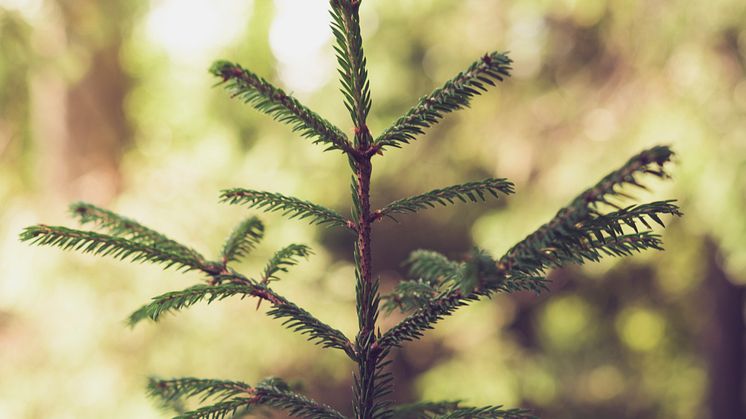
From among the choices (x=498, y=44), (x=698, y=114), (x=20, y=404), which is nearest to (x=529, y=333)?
(x=498, y=44)

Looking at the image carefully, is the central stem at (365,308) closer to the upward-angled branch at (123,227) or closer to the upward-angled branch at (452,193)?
the upward-angled branch at (452,193)

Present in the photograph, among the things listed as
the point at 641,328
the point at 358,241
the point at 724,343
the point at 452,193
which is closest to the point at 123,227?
the point at 358,241

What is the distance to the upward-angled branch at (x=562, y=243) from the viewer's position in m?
0.43

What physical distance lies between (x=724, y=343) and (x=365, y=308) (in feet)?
11.2

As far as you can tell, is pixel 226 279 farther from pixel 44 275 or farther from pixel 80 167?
pixel 80 167

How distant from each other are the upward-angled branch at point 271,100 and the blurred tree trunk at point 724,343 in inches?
126

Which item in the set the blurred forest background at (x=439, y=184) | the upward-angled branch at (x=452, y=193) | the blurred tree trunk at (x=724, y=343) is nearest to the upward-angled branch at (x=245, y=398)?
the upward-angled branch at (x=452, y=193)

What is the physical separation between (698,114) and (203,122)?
186 inches

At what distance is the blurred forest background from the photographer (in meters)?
2.56

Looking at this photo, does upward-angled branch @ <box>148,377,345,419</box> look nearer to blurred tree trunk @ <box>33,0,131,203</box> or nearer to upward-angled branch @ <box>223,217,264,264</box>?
upward-angled branch @ <box>223,217,264,264</box>

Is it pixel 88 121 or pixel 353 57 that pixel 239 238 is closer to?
pixel 353 57

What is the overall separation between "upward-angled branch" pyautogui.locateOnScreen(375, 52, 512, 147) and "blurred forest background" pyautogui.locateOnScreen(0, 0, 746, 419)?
1758 millimetres

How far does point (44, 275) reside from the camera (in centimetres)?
304

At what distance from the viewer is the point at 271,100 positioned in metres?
0.53
